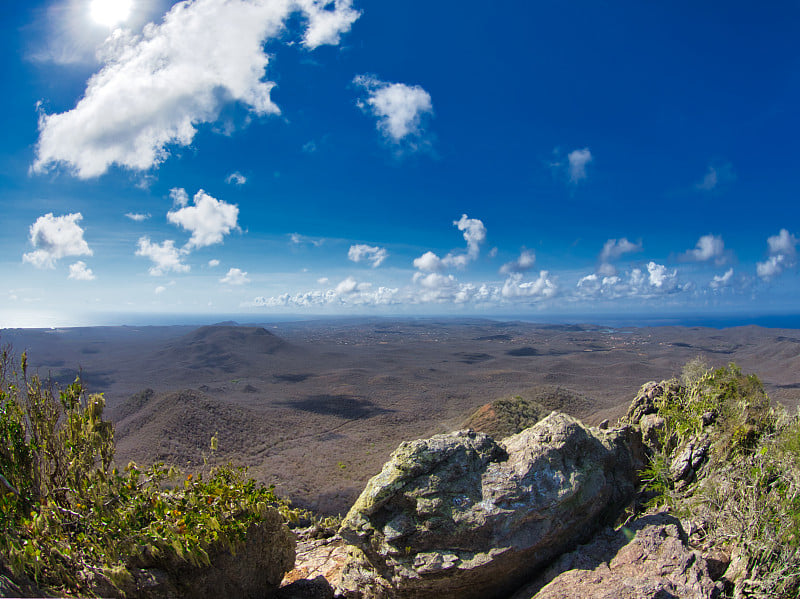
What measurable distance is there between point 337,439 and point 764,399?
3307 centimetres

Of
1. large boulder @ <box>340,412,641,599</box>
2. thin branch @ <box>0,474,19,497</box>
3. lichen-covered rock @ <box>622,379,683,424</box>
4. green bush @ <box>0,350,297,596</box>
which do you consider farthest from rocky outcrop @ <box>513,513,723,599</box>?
thin branch @ <box>0,474,19,497</box>

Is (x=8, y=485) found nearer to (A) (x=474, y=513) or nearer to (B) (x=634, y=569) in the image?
(A) (x=474, y=513)

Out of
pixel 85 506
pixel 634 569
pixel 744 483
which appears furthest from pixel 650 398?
pixel 85 506

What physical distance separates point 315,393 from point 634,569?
54.1 meters

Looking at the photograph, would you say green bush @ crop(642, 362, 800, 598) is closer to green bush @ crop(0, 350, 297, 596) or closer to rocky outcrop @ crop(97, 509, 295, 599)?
rocky outcrop @ crop(97, 509, 295, 599)

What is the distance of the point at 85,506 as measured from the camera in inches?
166

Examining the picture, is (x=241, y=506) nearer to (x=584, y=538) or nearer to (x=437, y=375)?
(x=584, y=538)

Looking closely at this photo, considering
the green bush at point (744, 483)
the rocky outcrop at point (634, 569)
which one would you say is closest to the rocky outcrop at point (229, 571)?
the rocky outcrop at point (634, 569)

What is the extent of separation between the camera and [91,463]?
4672mm

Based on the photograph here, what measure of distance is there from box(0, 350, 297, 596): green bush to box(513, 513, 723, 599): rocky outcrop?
11.8ft

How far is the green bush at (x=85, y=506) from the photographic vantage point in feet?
11.5

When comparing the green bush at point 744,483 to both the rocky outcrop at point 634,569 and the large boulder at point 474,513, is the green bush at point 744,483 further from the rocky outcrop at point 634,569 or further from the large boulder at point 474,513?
the large boulder at point 474,513

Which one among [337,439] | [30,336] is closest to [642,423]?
[337,439]

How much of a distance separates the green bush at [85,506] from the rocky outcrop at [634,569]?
3.59m
